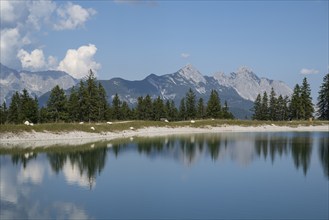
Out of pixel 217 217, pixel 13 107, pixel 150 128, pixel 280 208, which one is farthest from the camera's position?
pixel 13 107

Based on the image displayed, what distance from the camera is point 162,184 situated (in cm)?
3581

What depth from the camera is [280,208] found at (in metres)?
26.7

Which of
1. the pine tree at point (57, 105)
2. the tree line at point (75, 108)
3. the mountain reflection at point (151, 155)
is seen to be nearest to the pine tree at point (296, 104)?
the tree line at point (75, 108)

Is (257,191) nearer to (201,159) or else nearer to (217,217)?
(217,217)

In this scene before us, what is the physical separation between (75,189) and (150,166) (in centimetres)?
1631

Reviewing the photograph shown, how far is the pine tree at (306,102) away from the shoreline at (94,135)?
1808 centimetres

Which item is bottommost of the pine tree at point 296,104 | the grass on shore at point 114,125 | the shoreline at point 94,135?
the shoreline at point 94,135

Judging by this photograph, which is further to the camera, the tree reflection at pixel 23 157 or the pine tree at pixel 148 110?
the pine tree at pixel 148 110

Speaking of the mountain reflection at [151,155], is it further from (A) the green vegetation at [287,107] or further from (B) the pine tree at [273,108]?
(B) the pine tree at [273,108]

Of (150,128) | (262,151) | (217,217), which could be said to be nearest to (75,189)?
(217,217)

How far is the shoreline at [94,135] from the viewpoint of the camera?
7175cm

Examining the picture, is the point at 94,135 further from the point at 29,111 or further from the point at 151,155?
the point at 29,111

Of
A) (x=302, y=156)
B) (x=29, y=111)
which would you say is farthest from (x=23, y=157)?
(x=29, y=111)

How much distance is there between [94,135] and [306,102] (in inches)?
3577
